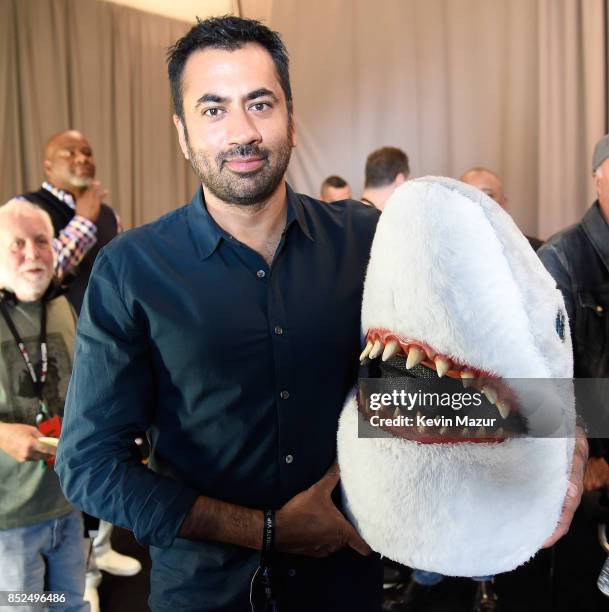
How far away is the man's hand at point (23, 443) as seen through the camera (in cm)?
160

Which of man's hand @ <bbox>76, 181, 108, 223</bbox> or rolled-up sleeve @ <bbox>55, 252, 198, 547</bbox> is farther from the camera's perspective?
man's hand @ <bbox>76, 181, 108, 223</bbox>

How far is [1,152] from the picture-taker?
4215mm

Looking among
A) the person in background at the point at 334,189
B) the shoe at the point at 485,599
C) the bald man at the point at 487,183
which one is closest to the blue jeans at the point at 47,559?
the shoe at the point at 485,599

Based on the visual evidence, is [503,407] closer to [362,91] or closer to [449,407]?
[449,407]

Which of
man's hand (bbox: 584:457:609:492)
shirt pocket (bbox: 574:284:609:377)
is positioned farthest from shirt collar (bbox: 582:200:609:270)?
man's hand (bbox: 584:457:609:492)

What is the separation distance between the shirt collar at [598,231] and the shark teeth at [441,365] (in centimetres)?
131

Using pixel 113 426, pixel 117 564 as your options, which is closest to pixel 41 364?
pixel 113 426

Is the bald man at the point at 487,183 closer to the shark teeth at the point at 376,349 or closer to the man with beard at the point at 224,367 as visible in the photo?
the man with beard at the point at 224,367

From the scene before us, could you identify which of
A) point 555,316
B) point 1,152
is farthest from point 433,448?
→ point 1,152

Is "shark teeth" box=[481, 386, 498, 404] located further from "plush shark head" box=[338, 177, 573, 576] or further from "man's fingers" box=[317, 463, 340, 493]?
"man's fingers" box=[317, 463, 340, 493]

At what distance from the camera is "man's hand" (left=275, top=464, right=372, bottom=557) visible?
848mm

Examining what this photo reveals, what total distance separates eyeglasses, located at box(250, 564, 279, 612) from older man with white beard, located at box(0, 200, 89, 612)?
817mm

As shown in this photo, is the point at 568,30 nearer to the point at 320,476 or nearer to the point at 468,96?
the point at 468,96

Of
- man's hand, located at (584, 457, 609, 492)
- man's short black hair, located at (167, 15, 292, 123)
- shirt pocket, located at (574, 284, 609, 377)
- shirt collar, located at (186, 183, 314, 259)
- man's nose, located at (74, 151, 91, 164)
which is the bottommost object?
man's hand, located at (584, 457, 609, 492)
